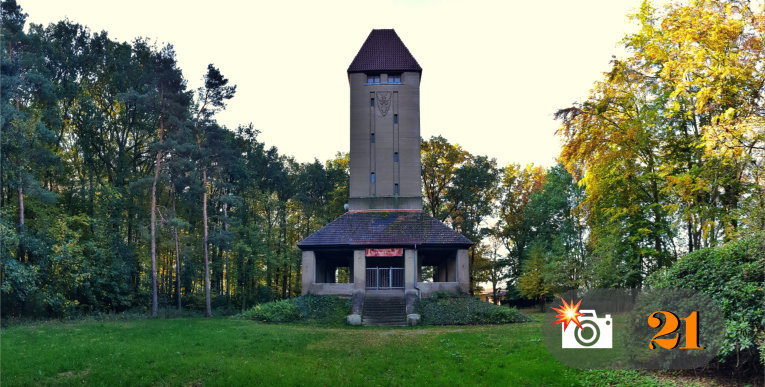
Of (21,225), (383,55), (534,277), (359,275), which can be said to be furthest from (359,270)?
(21,225)

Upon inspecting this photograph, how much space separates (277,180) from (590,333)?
126 feet

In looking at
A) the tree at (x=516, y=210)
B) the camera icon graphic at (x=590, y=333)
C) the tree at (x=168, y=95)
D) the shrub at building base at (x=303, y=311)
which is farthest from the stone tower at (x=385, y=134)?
the camera icon graphic at (x=590, y=333)

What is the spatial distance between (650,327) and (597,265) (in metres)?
15.2

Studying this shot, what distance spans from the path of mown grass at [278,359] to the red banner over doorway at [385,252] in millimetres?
10992

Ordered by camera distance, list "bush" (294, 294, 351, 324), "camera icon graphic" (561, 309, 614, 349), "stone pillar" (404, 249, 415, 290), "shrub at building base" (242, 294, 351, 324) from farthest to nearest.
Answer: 1. "stone pillar" (404, 249, 415, 290)
2. "bush" (294, 294, 351, 324)
3. "shrub at building base" (242, 294, 351, 324)
4. "camera icon graphic" (561, 309, 614, 349)

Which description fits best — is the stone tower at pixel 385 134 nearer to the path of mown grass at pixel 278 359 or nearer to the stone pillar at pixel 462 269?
the stone pillar at pixel 462 269

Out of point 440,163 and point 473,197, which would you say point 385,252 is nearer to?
point 473,197

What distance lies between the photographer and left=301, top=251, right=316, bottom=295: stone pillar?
30.1m

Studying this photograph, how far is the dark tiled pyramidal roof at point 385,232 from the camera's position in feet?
101

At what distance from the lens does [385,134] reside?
35.6m

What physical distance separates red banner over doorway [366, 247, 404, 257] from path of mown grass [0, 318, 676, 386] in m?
11.0

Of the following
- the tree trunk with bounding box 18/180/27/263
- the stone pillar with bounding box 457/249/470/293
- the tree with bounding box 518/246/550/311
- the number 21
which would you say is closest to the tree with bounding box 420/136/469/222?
the tree with bounding box 518/246/550/311

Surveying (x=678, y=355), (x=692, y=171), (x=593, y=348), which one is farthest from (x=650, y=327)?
(x=692, y=171)

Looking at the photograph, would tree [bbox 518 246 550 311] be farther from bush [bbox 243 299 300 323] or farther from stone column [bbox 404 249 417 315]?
bush [bbox 243 299 300 323]
